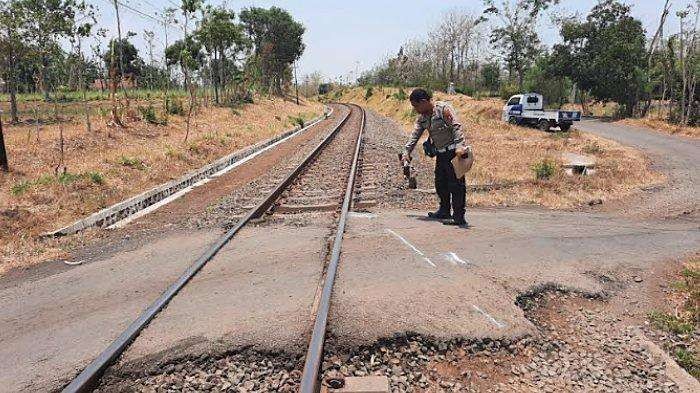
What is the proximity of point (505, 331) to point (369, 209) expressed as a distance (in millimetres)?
4167

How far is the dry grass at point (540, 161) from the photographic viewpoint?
357 inches

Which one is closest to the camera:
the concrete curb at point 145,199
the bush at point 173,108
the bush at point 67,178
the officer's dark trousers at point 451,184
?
the officer's dark trousers at point 451,184

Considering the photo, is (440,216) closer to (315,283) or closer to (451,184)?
(451,184)

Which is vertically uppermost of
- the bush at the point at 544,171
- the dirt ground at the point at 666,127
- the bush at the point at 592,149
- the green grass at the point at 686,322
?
the dirt ground at the point at 666,127

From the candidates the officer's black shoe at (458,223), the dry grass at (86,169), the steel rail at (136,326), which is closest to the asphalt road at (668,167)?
the officer's black shoe at (458,223)

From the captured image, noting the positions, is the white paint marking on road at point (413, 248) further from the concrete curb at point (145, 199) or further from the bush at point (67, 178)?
the bush at point (67, 178)

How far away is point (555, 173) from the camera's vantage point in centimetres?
1095

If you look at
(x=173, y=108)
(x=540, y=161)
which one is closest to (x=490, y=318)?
(x=540, y=161)

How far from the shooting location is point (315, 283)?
4.64 meters

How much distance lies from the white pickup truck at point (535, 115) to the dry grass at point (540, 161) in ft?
2.66

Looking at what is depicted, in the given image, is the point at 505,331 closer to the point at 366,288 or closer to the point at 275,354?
the point at 366,288

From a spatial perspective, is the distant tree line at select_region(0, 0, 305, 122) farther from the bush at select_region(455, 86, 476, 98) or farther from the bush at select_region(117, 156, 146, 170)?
the bush at select_region(455, 86, 476, 98)

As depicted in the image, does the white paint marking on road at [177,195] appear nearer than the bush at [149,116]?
Yes

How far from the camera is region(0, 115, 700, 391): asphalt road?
12.2ft
